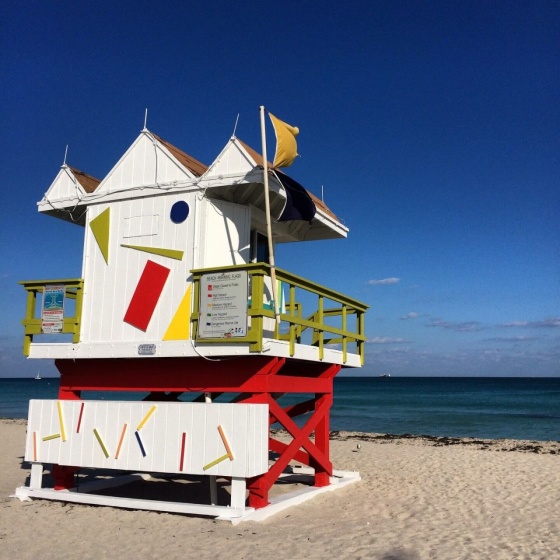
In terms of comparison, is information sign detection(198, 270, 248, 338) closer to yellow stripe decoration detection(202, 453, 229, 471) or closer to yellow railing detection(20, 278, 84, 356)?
yellow stripe decoration detection(202, 453, 229, 471)

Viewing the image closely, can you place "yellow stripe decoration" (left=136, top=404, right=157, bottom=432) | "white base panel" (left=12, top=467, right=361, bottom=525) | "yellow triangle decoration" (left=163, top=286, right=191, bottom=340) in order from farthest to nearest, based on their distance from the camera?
"yellow triangle decoration" (left=163, top=286, right=191, bottom=340)
"yellow stripe decoration" (left=136, top=404, right=157, bottom=432)
"white base panel" (left=12, top=467, right=361, bottom=525)

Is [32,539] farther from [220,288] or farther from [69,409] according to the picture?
[220,288]

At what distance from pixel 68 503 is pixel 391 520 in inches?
194

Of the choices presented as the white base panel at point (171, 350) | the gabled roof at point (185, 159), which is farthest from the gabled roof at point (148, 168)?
the white base panel at point (171, 350)

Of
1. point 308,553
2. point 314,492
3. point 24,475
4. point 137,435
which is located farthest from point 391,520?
point 24,475

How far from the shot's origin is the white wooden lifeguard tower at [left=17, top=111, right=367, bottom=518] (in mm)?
8648

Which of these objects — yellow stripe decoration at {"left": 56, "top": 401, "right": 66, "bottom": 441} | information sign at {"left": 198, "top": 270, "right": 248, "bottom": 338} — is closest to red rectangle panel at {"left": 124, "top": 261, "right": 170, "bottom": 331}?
information sign at {"left": 198, "top": 270, "right": 248, "bottom": 338}

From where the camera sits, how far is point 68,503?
9945mm

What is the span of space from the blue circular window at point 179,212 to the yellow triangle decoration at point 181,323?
1123 millimetres

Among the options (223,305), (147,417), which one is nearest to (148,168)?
(223,305)

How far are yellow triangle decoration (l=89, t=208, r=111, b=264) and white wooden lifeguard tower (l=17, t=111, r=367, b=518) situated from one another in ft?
0.09

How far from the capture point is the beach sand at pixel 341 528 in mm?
7355

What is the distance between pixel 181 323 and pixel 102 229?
2397 millimetres

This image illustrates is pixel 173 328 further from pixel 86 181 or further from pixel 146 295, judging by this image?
pixel 86 181
